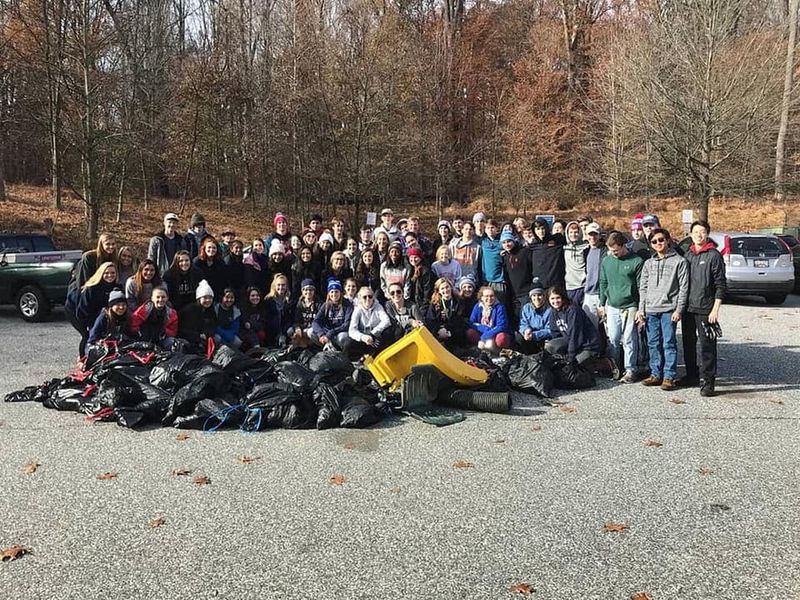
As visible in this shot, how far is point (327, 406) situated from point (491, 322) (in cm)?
327

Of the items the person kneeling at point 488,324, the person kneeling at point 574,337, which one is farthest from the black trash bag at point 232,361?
the person kneeling at point 574,337

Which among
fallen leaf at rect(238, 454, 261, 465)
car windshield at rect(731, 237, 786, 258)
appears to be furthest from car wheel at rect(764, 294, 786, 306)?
fallen leaf at rect(238, 454, 261, 465)

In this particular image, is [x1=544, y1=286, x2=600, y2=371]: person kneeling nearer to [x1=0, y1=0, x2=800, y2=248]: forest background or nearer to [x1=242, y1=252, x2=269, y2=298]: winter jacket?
[x1=242, y1=252, x2=269, y2=298]: winter jacket

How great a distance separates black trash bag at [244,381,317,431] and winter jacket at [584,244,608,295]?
431cm

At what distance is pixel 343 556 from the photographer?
382cm

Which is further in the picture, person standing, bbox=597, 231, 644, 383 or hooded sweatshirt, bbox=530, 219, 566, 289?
hooded sweatshirt, bbox=530, 219, 566, 289

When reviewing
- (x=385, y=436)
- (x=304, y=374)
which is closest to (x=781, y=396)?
(x=385, y=436)

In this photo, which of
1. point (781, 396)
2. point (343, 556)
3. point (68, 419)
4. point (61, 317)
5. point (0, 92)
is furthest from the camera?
point (0, 92)

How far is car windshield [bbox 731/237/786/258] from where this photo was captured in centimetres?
1466

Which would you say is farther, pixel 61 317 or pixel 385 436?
pixel 61 317

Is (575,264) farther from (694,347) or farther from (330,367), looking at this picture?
(330,367)

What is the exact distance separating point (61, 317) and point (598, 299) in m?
10.5

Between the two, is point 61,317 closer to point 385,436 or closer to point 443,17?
point 385,436

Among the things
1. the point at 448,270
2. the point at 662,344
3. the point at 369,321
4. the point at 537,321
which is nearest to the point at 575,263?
the point at 537,321
